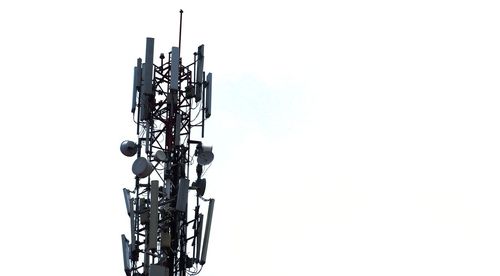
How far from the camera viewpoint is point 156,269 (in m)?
51.4

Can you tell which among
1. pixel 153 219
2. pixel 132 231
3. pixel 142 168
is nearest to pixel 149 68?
pixel 142 168

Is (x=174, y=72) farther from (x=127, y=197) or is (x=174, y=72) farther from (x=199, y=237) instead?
(x=199, y=237)

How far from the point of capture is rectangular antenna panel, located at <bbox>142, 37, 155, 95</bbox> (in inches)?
2162

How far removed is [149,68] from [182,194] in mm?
5615

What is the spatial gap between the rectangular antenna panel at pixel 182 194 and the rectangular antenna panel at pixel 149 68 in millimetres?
4261

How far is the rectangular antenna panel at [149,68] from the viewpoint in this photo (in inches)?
2162

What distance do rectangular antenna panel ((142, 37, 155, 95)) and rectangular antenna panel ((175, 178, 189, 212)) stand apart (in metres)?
4.26

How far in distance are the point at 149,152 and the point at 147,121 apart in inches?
56.2

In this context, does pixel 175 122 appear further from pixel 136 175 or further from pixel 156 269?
pixel 156 269

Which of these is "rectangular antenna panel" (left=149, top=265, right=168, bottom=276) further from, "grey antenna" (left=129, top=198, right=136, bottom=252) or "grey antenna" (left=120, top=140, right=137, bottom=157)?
"grey antenna" (left=120, top=140, right=137, bottom=157)

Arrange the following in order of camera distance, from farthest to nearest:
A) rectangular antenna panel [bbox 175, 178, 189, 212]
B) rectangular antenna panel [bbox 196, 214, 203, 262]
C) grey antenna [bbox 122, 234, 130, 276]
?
1. rectangular antenna panel [bbox 196, 214, 203, 262]
2. rectangular antenna panel [bbox 175, 178, 189, 212]
3. grey antenna [bbox 122, 234, 130, 276]

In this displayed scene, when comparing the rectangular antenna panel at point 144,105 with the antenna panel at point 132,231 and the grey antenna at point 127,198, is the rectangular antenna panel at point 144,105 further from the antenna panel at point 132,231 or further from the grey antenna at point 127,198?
the antenna panel at point 132,231

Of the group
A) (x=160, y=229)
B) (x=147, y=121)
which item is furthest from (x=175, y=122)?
(x=160, y=229)

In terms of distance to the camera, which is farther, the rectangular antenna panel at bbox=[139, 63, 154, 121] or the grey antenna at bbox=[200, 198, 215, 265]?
the rectangular antenna panel at bbox=[139, 63, 154, 121]
